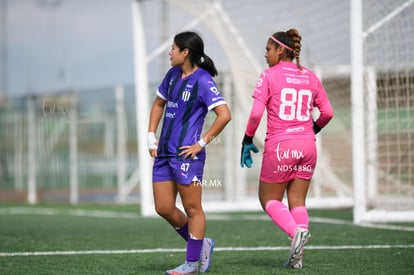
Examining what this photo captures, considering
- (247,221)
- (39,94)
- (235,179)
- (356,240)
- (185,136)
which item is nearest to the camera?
(185,136)

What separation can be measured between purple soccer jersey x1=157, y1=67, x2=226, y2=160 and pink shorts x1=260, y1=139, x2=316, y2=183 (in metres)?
0.63

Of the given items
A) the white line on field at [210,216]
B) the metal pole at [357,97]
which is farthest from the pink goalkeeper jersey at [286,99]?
the metal pole at [357,97]

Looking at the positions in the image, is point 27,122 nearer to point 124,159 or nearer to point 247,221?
point 124,159

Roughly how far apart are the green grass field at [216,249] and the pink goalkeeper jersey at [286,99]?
115cm

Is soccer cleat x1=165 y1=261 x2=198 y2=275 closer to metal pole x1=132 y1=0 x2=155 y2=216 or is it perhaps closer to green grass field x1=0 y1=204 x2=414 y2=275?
green grass field x1=0 y1=204 x2=414 y2=275

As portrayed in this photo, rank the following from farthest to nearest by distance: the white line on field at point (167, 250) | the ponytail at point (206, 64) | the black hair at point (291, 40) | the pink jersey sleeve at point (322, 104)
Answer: the white line on field at point (167, 250)
the pink jersey sleeve at point (322, 104)
the black hair at point (291, 40)
the ponytail at point (206, 64)

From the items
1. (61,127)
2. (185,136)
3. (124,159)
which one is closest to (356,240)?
(185,136)

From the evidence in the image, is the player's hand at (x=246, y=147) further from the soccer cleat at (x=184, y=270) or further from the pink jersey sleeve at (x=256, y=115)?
the soccer cleat at (x=184, y=270)

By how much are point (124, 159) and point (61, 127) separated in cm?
221

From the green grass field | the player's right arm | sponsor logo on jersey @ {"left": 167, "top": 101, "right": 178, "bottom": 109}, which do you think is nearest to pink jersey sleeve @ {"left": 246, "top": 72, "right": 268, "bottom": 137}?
sponsor logo on jersey @ {"left": 167, "top": 101, "right": 178, "bottom": 109}

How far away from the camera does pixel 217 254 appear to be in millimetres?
7922

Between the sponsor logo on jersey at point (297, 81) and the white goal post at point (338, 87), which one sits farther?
the white goal post at point (338, 87)

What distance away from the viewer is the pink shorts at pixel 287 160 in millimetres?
6734

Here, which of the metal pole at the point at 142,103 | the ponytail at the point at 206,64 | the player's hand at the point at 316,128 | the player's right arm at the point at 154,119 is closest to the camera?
the ponytail at the point at 206,64
